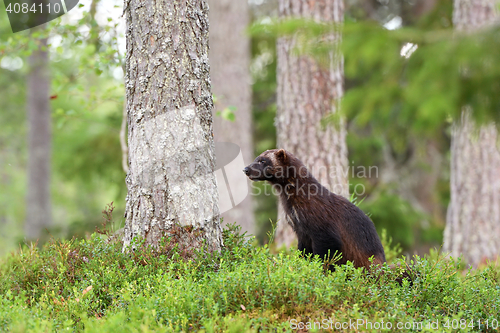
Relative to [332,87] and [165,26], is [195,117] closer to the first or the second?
[165,26]

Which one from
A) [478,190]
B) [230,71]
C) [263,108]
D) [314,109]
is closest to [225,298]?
[314,109]

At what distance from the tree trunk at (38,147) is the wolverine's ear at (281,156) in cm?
1022

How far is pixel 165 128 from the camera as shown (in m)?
4.39

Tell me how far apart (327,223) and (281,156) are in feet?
3.88

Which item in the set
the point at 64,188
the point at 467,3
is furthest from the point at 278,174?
the point at 64,188

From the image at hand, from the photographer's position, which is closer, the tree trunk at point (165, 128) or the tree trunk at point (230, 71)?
the tree trunk at point (165, 128)

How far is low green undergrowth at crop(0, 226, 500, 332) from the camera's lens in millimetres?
3068

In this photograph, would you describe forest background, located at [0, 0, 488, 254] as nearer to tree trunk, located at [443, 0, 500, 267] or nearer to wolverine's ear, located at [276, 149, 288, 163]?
wolverine's ear, located at [276, 149, 288, 163]

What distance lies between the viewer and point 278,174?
5555 mm

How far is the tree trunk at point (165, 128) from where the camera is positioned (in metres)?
4.36

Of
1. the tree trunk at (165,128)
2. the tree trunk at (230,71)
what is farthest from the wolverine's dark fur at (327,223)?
the tree trunk at (230,71)

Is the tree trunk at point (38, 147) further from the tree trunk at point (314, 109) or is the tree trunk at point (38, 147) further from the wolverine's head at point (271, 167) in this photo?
the wolverine's head at point (271, 167)

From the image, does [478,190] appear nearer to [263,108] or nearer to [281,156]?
[281,156]

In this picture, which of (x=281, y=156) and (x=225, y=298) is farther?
(x=281, y=156)
